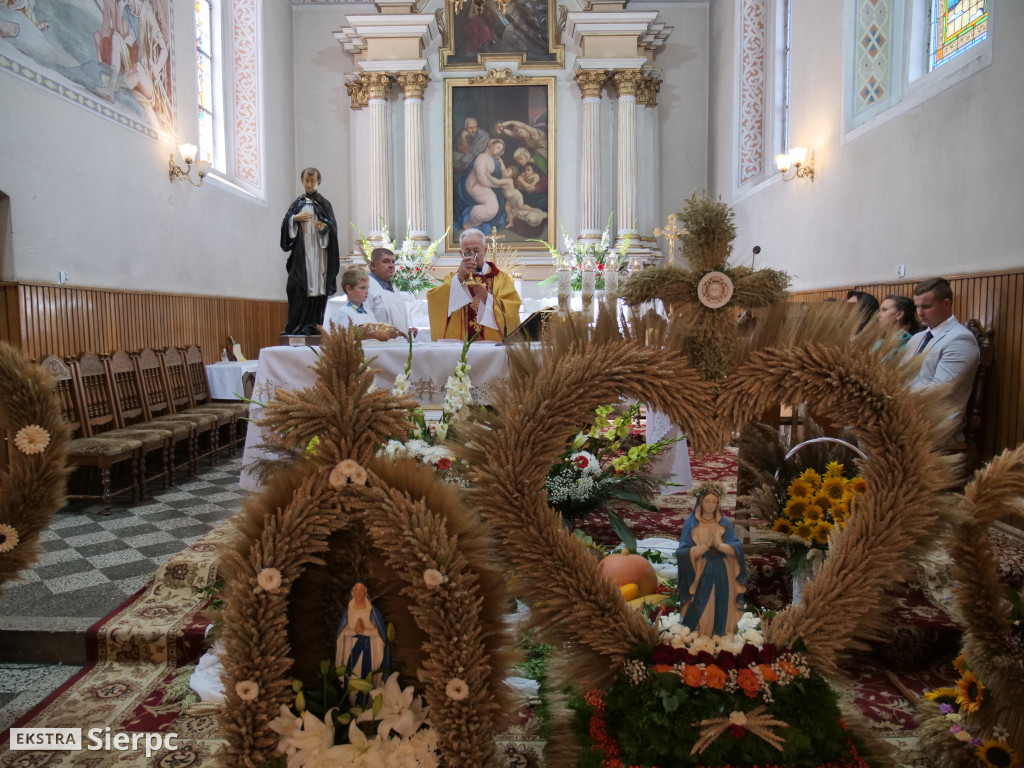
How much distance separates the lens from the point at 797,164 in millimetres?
8211

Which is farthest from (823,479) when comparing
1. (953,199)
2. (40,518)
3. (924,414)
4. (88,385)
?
(88,385)

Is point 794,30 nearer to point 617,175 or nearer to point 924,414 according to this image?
point 617,175

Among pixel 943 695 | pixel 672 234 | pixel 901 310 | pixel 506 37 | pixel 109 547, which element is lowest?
pixel 109 547

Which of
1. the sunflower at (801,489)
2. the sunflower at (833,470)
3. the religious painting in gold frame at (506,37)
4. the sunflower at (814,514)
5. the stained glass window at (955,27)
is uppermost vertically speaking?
the religious painting in gold frame at (506,37)

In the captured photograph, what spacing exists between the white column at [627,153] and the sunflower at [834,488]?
30.6ft

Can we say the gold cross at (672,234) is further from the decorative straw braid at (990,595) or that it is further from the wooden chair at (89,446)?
the wooden chair at (89,446)

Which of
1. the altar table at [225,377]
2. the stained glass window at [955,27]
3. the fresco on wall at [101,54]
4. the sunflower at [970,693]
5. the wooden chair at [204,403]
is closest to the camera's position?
the sunflower at [970,693]

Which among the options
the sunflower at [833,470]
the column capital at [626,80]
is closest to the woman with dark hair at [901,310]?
the sunflower at [833,470]

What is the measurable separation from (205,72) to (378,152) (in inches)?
105

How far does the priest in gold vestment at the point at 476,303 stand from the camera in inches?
210

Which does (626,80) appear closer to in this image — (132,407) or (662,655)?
(132,407)

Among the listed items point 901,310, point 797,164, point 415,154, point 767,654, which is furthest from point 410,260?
point 767,654

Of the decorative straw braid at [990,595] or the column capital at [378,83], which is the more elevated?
the column capital at [378,83]

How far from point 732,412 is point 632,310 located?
11.9 inches
